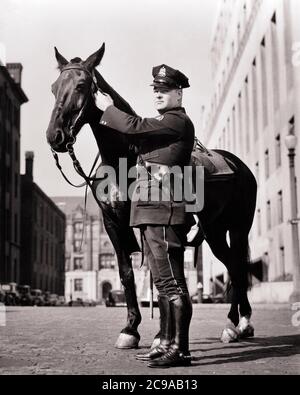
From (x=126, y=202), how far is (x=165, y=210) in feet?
4.31

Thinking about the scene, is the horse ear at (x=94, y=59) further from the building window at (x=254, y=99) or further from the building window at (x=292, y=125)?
the building window at (x=254, y=99)

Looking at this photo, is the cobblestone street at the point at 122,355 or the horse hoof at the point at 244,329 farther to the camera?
the horse hoof at the point at 244,329

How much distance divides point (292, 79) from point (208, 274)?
38.5 m

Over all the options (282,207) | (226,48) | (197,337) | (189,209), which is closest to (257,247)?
(282,207)

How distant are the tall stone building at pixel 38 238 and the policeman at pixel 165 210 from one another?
64.6 metres

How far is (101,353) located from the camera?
5.73 metres

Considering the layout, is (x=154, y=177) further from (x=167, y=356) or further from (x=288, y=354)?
(x=288, y=354)

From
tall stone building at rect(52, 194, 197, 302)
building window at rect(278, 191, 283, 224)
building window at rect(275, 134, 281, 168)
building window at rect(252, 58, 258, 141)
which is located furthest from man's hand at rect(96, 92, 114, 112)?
tall stone building at rect(52, 194, 197, 302)

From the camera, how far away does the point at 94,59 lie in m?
5.51

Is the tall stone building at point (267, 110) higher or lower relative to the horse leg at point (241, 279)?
higher

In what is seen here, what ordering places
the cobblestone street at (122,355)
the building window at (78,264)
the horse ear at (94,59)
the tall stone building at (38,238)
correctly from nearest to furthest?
the cobblestone street at (122,355) < the horse ear at (94,59) < the tall stone building at (38,238) < the building window at (78,264)

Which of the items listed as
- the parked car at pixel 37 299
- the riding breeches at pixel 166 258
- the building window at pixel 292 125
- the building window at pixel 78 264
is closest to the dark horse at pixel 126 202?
the riding breeches at pixel 166 258

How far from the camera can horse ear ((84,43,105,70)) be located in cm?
548

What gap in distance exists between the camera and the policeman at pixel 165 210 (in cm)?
475
